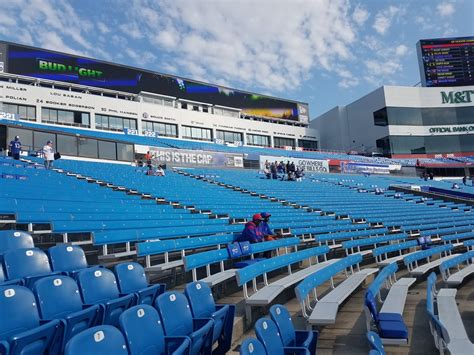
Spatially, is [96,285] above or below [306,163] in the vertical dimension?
below

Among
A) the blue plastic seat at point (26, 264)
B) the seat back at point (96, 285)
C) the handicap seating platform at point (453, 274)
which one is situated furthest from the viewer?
the handicap seating platform at point (453, 274)

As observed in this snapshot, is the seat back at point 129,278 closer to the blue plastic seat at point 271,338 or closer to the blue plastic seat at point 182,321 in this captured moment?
the blue plastic seat at point 182,321

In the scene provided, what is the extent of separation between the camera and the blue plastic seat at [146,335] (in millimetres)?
2154

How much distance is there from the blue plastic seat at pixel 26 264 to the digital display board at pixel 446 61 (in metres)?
40.3

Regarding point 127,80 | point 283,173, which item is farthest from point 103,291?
point 127,80

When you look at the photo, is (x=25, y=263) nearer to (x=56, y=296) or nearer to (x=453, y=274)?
(x=56, y=296)

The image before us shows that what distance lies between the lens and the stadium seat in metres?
3.98

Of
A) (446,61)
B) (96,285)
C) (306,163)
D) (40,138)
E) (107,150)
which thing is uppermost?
(446,61)

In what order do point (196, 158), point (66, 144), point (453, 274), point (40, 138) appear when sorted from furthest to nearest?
1. point (196, 158)
2. point (66, 144)
3. point (40, 138)
4. point (453, 274)

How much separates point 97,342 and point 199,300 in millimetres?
1395

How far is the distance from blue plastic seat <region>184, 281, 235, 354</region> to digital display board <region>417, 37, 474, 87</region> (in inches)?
1565

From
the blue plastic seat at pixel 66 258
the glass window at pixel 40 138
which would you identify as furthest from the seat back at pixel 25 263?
the glass window at pixel 40 138

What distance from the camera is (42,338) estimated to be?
2162 millimetres

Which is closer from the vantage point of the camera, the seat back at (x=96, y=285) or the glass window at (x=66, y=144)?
the seat back at (x=96, y=285)
